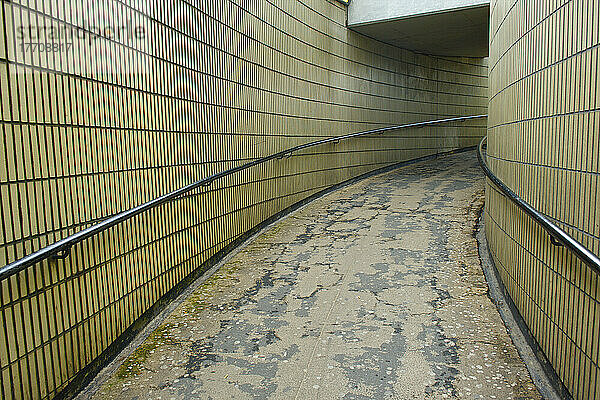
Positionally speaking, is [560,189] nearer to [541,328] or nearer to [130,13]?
[541,328]

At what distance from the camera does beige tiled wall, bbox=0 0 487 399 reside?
8.21 feet

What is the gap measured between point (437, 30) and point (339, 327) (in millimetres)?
6717

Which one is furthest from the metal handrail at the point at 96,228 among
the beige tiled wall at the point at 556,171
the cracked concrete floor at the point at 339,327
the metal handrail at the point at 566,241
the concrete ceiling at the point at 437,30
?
the concrete ceiling at the point at 437,30

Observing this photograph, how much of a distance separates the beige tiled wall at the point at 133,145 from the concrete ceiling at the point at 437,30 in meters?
1.33

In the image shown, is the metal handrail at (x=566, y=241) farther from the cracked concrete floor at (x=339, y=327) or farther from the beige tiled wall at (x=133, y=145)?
the beige tiled wall at (x=133, y=145)

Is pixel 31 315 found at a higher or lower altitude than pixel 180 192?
lower

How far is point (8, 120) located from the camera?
7.89ft

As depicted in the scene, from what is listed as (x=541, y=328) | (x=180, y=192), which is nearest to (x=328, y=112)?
(x=180, y=192)

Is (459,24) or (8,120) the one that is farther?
(459,24)

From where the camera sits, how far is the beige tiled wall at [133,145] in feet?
8.21

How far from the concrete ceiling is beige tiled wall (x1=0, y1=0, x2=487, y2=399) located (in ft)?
4.35

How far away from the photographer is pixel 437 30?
29.2ft

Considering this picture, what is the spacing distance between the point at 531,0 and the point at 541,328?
2.06 metres

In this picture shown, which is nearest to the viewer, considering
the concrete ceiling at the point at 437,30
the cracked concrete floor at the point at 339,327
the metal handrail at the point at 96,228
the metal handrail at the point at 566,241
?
the metal handrail at the point at 566,241
